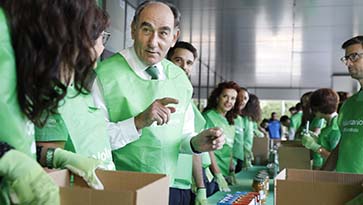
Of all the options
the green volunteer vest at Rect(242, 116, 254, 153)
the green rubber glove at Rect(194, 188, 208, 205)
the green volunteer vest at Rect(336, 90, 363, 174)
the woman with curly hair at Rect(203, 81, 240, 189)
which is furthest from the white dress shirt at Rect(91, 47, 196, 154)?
the green volunteer vest at Rect(242, 116, 254, 153)

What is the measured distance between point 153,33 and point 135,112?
27cm

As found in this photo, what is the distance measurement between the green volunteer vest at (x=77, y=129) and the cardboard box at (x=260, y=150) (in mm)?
3254

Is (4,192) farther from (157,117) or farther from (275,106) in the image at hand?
(275,106)

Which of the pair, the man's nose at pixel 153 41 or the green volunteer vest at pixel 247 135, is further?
the green volunteer vest at pixel 247 135

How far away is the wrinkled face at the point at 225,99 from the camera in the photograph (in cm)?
316

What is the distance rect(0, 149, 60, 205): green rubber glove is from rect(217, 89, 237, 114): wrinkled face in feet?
8.26

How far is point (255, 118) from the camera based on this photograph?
16.2ft

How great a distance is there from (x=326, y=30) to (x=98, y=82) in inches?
161

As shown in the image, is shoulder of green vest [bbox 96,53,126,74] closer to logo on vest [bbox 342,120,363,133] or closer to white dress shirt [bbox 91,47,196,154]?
white dress shirt [bbox 91,47,196,154]

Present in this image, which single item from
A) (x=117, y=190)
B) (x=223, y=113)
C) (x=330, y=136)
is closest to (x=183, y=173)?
(x=117, y=190)

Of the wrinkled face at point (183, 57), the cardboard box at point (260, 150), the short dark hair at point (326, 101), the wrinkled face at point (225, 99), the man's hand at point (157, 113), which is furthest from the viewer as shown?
the cardboard box at point (260, 150)

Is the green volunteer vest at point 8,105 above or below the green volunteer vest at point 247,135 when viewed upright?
above

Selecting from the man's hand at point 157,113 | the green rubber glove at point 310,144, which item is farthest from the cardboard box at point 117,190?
the green rubber glove at point 310,144

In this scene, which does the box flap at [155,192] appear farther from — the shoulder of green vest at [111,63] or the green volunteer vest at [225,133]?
the green volunteer vest at [225,133]
